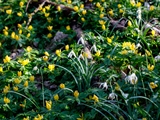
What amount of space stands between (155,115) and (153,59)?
67 centimetres

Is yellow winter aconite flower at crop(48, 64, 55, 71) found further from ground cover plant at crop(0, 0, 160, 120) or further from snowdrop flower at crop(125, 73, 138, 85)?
snowdrop flower at crop(125, 73, 138, 85)

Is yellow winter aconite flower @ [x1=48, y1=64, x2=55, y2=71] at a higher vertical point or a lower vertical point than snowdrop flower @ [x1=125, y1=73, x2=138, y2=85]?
lower

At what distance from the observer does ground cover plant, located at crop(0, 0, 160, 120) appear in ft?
9.34

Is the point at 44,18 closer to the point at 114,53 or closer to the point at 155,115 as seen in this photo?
the point at 114,53

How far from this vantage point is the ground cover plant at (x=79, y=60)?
2846mm

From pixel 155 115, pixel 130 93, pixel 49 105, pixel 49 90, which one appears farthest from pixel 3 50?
pixel 155 115

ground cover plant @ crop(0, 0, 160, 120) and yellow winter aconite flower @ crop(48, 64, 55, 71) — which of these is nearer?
ground cover plant @ crop(0, 0, 160, 120)

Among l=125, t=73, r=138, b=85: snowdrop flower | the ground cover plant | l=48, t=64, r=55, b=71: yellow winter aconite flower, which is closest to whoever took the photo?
l=125, t=73, r=138, b=85: snowdrop flower

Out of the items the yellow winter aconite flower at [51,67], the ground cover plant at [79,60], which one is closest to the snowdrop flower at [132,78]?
the ground cover plant at [79,60]

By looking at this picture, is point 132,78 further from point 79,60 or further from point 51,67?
point 51,67

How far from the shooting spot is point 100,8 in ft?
13.7

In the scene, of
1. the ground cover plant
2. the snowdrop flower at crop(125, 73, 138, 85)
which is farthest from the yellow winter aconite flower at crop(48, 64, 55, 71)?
the snowdrop flower at crop(125, 73, 138, 85)

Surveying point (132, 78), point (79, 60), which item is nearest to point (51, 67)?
point (79, 60)

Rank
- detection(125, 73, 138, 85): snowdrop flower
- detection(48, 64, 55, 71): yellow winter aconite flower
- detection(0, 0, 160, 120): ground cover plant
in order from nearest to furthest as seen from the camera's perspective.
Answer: detection(125, 73, 138, 85): snowdrop flower, detection(0, 0, 160, 120): ground cover plant, detection(48, 64, 55, 71): yellow winter aconite flower
